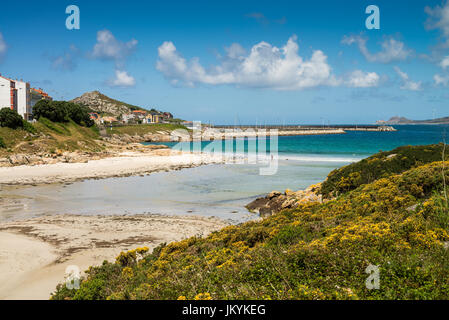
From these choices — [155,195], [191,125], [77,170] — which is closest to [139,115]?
[191,125]

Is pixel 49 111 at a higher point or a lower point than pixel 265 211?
higher

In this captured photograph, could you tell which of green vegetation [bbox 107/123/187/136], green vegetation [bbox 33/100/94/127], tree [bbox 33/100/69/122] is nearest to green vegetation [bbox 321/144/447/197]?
tree [bbox 33/100/69/122]

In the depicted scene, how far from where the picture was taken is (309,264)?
5879mm

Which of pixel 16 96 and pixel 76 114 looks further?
pixel 76 114

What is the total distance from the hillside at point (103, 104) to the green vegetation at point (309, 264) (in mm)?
171991

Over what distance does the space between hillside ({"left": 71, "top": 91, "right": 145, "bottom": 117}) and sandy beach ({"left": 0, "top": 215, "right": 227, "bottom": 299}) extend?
16263 cm

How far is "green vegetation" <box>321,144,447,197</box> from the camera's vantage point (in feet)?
55.1

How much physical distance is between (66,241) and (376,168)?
16.2 meters

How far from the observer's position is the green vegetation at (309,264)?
4.86 metres

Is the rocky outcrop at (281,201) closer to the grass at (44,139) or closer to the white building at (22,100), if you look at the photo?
the grass at (44,139)

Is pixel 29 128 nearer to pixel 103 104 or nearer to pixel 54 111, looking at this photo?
pixel 54 111

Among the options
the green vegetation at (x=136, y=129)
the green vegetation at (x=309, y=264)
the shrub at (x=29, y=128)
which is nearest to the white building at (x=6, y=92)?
the shrub at (x=29, y=128)

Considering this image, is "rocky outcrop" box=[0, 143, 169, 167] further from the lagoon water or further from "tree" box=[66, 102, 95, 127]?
"tree" box=[66, 102, 95, 127]

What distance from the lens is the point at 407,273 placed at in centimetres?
490
